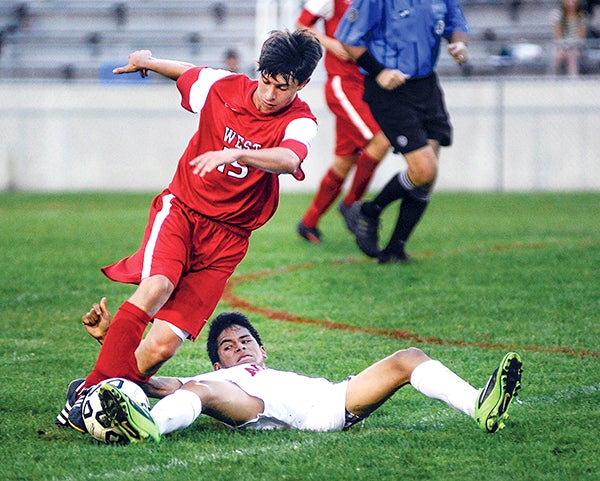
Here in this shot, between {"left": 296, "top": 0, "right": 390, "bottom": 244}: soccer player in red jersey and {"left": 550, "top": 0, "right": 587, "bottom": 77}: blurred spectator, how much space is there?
8788 millimetres

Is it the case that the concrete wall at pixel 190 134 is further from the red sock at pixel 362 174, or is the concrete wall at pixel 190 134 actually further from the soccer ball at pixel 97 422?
the soccer ball at pixel 97 422

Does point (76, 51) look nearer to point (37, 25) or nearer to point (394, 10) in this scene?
point (37, 25)

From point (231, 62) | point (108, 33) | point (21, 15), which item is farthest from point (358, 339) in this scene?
point (21, 15)

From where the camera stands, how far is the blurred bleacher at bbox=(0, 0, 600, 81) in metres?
19.1

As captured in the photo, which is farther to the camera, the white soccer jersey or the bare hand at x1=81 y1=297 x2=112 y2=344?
the bare hand at x1=81 y1=297 x2=112 y2=344

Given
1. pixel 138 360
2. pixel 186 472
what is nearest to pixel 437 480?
pixel 186 472

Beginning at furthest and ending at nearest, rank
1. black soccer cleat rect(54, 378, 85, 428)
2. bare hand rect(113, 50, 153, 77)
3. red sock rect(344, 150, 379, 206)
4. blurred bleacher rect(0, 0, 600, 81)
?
blurred bleacher rect(0, 0, 600, 81) → red sock rect(344, 150, 379, 206) → bare hand rect(113, 50, 153, 77) → black soccer cleat rect(54, 378, 85, 428)

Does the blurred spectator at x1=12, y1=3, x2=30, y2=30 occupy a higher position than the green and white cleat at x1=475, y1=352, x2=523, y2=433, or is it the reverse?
the blurred spectator at x1=12, y1=3, x2=30, y2=30

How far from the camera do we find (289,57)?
179 inches

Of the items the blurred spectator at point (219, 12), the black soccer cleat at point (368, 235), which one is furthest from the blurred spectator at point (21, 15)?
the black soccer cleat at point (368, 235)

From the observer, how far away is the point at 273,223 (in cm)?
1302

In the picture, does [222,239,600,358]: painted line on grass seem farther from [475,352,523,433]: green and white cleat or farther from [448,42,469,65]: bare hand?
[448,42,469,65]: bare hand

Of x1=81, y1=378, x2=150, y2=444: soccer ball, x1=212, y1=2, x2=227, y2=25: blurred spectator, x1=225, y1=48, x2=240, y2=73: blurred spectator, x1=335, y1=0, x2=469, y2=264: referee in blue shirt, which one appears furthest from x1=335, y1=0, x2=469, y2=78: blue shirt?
x1=212, y1=2, x2=227, y2=25: blurred spectator

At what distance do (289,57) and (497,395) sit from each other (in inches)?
67.8
